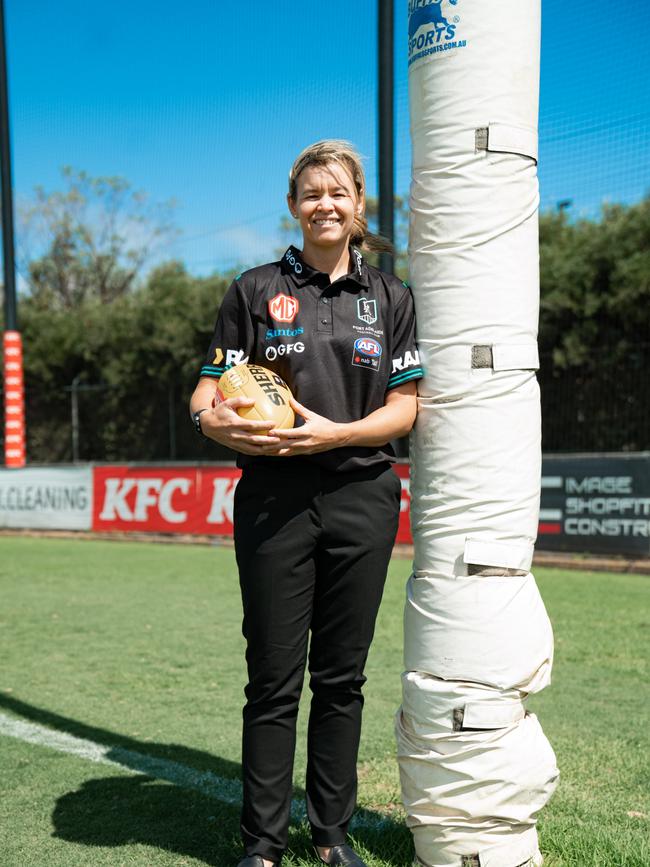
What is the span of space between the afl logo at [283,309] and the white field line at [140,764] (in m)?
1.97

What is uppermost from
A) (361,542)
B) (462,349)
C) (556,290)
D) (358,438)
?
(556,290)

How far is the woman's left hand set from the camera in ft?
9.39

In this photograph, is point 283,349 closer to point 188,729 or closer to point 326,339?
point 326,339

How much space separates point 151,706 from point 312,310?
3252 millimetres

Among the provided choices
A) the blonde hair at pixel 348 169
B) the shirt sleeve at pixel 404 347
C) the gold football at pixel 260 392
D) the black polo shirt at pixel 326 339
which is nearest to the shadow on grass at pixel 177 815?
the black polo shirt at pixel 326 339

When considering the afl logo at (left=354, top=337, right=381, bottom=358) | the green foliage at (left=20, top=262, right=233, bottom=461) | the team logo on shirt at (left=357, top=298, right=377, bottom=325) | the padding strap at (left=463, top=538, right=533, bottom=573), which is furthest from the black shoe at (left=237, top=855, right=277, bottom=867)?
the green foliage at (left=20, top=262, right=233, bottom=461)

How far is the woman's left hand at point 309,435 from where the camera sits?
2861 mm

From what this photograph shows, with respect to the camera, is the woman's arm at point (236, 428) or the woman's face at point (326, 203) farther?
the woman's face at point (326, 203)

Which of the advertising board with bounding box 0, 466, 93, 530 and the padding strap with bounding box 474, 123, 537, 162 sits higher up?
the padding strap with bounding box 474, 123, 537, 162

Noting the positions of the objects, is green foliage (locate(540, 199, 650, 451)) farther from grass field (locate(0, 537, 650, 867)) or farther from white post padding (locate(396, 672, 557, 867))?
white post padding (locate(396, 672, 557, 867))

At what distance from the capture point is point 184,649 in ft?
23.1

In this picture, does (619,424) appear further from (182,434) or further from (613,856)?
(613,856)

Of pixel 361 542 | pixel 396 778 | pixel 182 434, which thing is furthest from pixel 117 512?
pixel 361 542

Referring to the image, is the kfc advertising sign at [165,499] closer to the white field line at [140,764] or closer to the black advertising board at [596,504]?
the black advertising board at [596,504]
